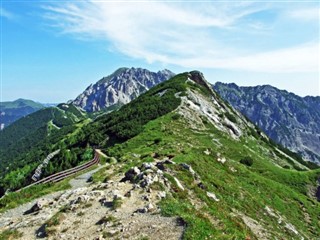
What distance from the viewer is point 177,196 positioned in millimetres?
34594

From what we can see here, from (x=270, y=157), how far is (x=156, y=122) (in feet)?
131

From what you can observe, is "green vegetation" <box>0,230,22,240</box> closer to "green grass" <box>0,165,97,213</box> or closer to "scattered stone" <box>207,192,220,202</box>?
"green grass" <box>0,165,97,213</box>

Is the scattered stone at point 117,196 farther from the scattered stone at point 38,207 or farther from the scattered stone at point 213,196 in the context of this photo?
the scattered stone at point 213,196

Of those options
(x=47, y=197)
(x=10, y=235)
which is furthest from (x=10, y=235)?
(x=47, y=197)

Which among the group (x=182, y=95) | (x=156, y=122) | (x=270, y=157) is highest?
(x=182, y=95)

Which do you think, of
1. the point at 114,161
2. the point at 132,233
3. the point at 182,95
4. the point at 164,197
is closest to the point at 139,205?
the point at 164,197

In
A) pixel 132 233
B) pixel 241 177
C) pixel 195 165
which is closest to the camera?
pixel 132 233

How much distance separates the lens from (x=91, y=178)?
52.0 m

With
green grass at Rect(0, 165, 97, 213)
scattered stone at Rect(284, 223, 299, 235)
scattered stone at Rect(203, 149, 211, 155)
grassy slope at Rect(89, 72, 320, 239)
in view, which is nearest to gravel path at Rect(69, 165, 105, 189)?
green grass at Rect(0, 165, 97, 213)

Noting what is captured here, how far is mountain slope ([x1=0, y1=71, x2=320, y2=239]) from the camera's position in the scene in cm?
2733

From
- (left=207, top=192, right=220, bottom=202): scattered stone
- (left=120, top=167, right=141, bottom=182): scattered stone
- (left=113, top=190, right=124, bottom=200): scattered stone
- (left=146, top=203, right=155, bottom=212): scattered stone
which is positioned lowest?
(left=207, top=192, right=220, bottom=202): scattered stone

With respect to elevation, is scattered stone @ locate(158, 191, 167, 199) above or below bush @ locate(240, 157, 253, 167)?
above

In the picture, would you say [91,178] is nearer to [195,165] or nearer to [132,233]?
[195,165]

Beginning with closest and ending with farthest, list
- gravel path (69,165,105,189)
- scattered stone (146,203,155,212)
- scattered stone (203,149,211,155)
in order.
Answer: scattered stone (146,203,155,212) < gravel path (69,165,105,189) < scattered stone (203,149,211,155)
